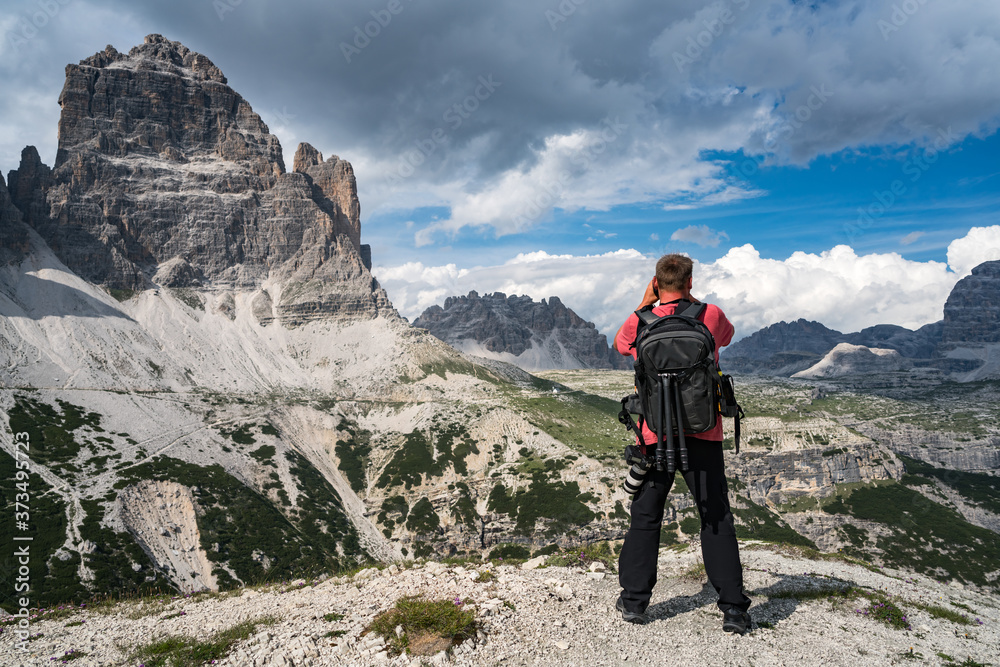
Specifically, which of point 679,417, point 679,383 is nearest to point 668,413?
point 679,417

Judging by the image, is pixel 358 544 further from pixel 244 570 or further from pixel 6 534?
pixel 6 534

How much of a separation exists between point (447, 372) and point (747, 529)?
10393 cm

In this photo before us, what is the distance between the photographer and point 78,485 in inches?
2842

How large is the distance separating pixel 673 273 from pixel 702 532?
4.46 meters

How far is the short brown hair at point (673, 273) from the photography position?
29.3 ft

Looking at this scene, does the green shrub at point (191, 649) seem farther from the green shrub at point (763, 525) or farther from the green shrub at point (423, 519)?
the green shrub at point (763, 525)

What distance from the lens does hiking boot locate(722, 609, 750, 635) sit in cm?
803

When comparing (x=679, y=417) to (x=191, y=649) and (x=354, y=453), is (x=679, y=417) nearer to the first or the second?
(x=191, y=649)

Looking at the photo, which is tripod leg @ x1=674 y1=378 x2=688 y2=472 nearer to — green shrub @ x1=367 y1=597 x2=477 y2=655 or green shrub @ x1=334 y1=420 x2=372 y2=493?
green shrub @ x1=367 y1=597 x2=477 y2=655

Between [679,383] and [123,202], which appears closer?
[679,383]

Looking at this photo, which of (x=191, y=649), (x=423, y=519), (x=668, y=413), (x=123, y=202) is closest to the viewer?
(x=668, y=413)

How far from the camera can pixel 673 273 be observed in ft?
29.4

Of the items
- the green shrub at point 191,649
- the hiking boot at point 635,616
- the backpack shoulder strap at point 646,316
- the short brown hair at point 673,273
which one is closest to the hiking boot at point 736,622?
the hiking boot at point 635,616

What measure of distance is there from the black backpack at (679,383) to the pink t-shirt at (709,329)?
0.33 m
